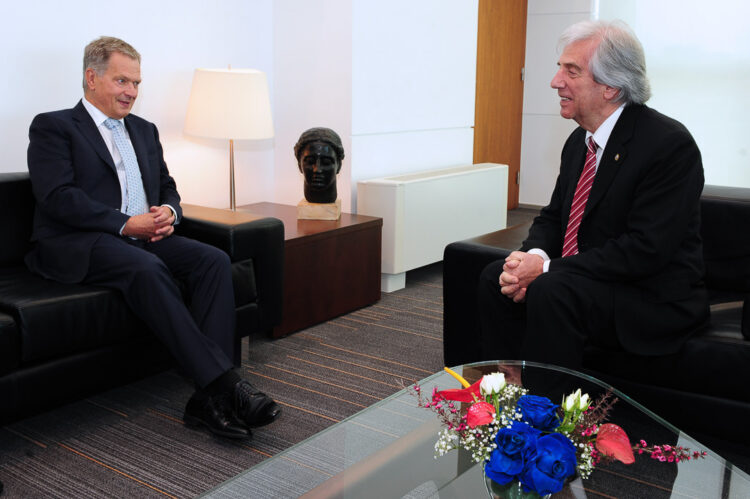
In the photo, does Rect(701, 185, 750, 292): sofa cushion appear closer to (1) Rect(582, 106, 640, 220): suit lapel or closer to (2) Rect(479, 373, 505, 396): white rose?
(1) Rect(582, 106, 640, 220): suit lapel

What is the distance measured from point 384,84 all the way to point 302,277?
1.51 metres

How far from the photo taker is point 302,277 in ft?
11.9

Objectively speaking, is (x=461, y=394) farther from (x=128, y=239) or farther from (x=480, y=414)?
(x=128, y=239)

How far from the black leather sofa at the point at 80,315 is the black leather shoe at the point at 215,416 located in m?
0.29

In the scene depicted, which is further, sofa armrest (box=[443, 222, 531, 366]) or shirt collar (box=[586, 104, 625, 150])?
sofa armrest (box=[443, 222, 531, 366])

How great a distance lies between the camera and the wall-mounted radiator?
4312 mm

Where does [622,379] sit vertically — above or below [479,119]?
below

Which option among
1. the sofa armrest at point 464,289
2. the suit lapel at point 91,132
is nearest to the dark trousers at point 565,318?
the sofa armrest at point 464,289

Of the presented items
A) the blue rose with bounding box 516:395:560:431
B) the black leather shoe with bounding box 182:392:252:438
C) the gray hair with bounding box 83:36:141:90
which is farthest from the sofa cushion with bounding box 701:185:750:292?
the gray hair with bounding box 83:36:141:90

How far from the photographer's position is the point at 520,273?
2422 millimetres

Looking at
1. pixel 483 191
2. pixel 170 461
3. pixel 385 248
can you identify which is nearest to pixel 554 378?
pixel 170 461

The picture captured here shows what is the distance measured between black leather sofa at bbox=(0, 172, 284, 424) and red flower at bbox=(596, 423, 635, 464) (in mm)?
1751

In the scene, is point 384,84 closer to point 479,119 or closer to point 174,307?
point 479,119

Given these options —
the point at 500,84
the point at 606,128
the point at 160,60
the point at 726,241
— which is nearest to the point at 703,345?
the point at 726,241
